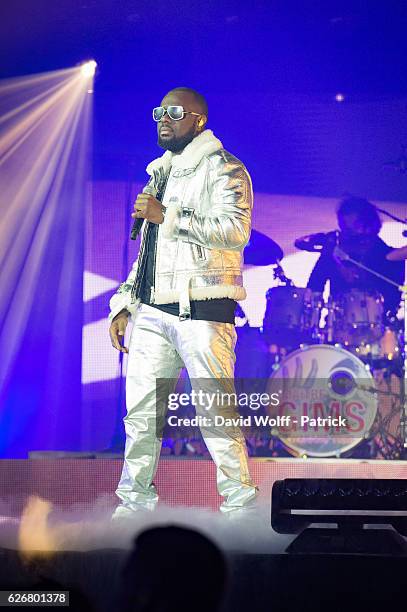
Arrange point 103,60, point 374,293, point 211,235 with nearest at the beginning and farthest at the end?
1. point 211,235
2. point 374,293
3. point 103,60

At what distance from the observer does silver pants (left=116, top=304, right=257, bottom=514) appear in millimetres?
4320

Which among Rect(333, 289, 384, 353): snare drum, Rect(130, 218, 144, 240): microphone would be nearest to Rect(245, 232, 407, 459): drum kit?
Rect(333, 289, 384, 353): snare drum

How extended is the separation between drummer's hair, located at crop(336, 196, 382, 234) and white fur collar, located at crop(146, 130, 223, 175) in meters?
0.69

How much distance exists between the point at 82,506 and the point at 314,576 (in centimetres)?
179

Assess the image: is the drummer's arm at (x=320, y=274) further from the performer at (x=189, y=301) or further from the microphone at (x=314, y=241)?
the performer at (x=189, y=301)

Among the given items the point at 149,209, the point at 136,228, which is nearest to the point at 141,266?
the point at 136,228

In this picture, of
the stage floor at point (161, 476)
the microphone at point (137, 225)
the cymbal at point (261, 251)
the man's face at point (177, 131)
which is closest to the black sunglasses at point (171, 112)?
the man's face at point (177, 131)

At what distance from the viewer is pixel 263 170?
15.7 feet

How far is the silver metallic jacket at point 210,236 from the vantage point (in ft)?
14.3

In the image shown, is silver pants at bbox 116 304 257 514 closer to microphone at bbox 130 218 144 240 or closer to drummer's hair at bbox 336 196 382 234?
microphone at bbox 130 218 144 240

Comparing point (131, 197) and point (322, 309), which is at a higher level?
point (131, 197)

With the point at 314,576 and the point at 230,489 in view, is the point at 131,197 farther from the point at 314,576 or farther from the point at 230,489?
Result: the point at 314,576

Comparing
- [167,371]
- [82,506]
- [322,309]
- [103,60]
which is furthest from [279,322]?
[103,60]

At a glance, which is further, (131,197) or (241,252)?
(131,197)
